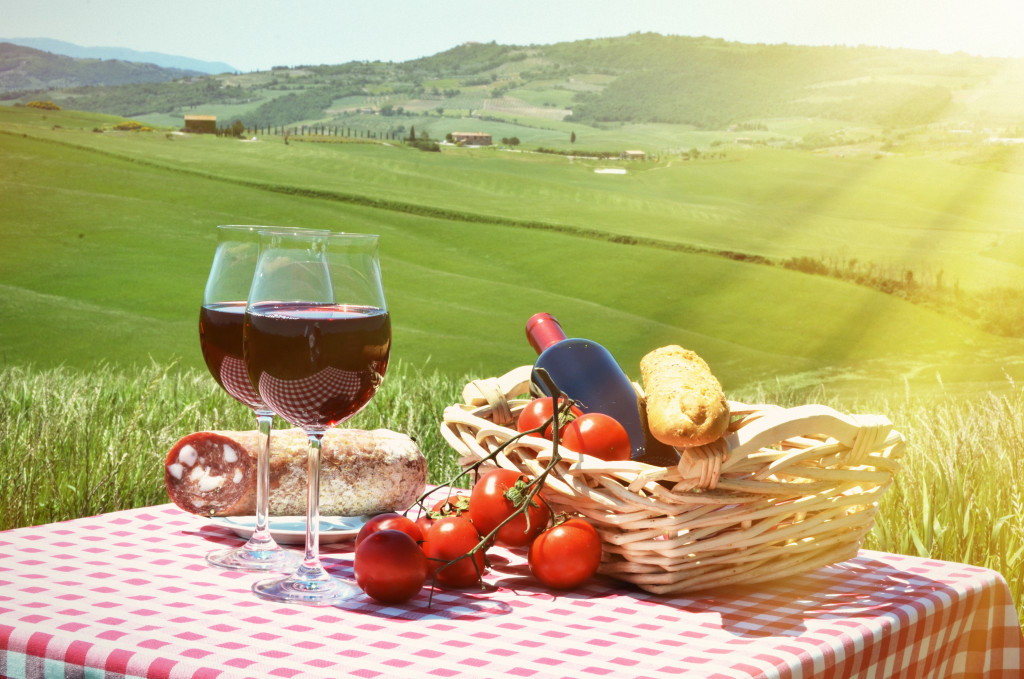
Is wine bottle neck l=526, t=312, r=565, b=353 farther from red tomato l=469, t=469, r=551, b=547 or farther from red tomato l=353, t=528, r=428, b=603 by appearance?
red tomato l=353, t=528, r=428, b=603

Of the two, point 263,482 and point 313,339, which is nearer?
point 313,339

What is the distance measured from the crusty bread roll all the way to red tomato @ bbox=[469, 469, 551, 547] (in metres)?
0.17

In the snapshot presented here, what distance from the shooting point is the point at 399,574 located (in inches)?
34.4

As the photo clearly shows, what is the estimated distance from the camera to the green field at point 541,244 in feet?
34.0

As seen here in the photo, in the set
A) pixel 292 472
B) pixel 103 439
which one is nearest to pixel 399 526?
pixel 292 472

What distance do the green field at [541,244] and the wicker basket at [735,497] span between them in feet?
23.7

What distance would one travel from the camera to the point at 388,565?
87 centimetres

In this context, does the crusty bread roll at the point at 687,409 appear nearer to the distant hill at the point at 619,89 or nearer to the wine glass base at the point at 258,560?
the wine glass base at the point at 258,560

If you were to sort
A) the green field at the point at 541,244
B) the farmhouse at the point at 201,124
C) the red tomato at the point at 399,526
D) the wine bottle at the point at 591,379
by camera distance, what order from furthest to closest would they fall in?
the farmhouse at the point at 201,124 → the green field at the point at 541,244 → the wine bottle at the point at 591,379 → the red tomato at the point at 399,526

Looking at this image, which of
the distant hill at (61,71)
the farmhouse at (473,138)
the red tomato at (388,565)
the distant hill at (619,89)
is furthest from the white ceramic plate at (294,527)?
the farmhouse at (473,138)

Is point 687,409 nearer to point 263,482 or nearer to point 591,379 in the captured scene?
point 591,379

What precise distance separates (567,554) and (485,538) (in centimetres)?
9


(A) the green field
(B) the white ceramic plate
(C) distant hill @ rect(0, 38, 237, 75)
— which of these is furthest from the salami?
(C) distant hill @ rect(0, 38, 237, 75)

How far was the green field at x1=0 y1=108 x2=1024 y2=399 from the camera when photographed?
408 inches
